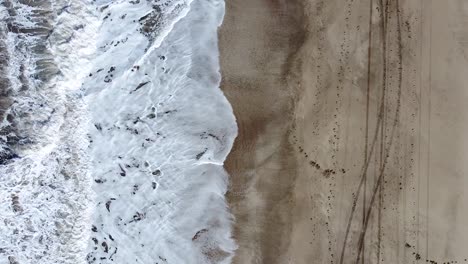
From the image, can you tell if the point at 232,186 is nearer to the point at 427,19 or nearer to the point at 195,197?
the point at 195,197

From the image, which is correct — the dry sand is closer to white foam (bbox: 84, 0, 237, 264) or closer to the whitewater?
white foam (bbox: 84, 0, 237, 264)

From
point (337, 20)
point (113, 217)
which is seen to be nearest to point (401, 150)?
point (337, 20)

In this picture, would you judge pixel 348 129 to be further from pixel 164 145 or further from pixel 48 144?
pixel 48 144

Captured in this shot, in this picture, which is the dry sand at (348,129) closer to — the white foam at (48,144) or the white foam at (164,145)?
the white foam at (164,145)

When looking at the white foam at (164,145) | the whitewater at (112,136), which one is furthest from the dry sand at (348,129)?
the whitewater at (112,136)

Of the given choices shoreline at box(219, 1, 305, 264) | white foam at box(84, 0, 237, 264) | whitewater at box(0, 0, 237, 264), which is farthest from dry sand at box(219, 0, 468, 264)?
whitewater at box(0, 0, 237, 264)

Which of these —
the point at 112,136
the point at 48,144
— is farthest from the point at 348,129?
the point at 48,144
